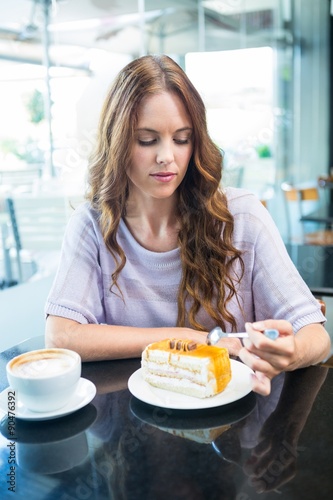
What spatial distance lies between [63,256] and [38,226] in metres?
1.64

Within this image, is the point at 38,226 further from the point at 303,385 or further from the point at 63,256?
the point at 303,385

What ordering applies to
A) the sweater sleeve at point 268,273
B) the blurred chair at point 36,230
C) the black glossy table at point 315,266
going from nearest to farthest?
the sweater sleeve at point 268,273 → the black glossy table at point 315,266 → the blurred chair at point 36,230

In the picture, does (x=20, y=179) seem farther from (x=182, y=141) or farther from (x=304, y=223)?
(x=304, y=223)

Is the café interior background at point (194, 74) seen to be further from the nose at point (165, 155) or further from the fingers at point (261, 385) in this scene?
the fingers at point (261, 385)

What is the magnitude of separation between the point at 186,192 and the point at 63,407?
0.75 meters

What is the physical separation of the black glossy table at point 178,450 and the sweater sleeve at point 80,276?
0.36 m

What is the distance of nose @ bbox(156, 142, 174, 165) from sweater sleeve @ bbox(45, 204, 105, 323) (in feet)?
0.99

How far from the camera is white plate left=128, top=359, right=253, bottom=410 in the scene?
0.91 m

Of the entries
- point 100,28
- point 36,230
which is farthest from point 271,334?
point 100,28

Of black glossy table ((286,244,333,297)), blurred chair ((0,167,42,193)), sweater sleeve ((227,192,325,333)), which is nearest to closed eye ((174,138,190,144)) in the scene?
sweater sleeve ((227,192,325,333))

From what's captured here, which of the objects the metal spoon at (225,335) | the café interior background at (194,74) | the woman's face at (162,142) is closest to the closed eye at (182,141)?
the woman's face at (162,142)

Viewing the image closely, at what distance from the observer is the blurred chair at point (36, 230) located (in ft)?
9.35

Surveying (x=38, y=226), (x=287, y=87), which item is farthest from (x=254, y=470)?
(x=287, y=87)

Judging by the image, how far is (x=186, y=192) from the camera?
4.94ft
